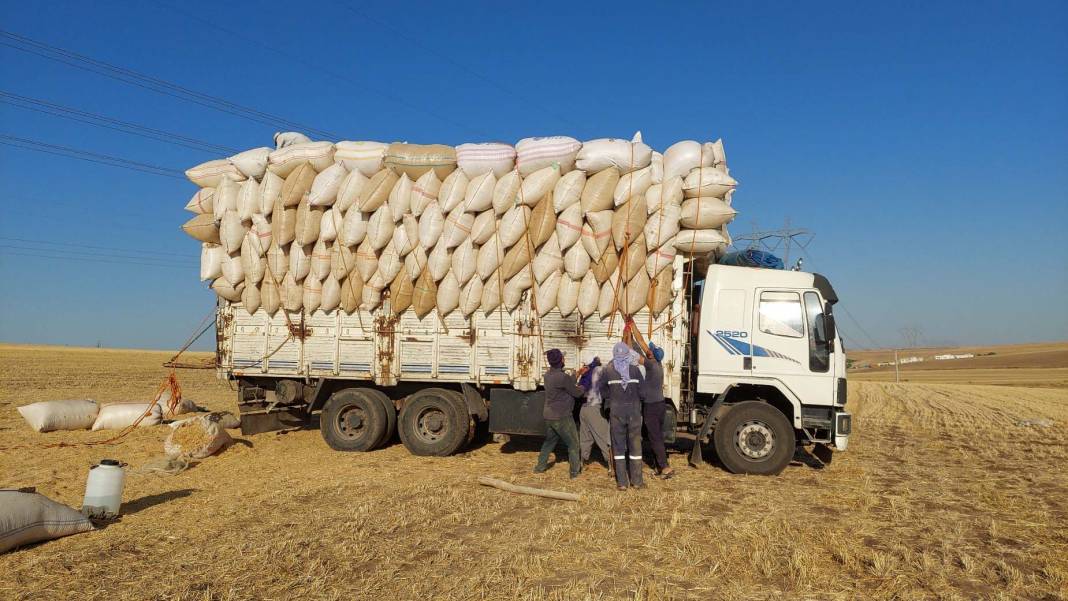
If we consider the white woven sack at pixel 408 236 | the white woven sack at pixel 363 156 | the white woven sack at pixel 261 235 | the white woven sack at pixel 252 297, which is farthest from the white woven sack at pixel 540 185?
the white woven sack at pixel 252 297

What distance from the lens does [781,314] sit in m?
9.05

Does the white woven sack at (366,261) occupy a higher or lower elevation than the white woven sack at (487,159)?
lower

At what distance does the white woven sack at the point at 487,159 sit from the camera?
9555 millimetres

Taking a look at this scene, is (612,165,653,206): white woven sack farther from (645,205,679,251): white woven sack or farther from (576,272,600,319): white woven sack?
(576,272,600,319): white woven sack

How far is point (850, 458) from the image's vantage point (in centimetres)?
1061

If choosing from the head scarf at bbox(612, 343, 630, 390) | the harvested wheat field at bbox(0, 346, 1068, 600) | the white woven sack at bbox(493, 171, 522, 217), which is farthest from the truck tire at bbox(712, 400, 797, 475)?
the white woven sack at bbox(493, 171, 522, 217)

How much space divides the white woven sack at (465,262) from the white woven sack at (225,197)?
3826 mm

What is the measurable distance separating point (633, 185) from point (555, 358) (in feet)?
8.76

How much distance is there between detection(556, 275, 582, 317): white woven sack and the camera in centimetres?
934

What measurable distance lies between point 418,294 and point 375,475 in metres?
2.72

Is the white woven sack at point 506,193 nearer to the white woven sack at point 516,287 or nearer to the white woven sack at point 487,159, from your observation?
the white woven sack at point 487,159

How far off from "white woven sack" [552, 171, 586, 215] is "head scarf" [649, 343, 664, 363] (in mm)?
2275

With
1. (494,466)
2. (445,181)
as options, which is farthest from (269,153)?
(494,466)

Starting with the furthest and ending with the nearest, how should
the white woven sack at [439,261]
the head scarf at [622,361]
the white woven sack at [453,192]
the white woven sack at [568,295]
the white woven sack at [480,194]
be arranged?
1. the white woven sack at [439,261]
2. the white woven sack at [453,192]
3. the white woven sack at [480,194]
4. the white woven sack at [568,295]
5. the head scarf at [622,361]
